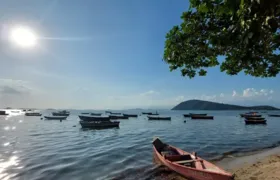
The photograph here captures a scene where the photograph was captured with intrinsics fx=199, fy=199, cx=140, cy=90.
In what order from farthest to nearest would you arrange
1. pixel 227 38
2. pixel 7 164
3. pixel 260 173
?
pixel 7 164 → pixel 260 173 → pixel 227 38

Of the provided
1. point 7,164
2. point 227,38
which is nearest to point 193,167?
point 227,38

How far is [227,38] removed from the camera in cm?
558

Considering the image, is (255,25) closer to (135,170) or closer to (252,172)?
(252,172)

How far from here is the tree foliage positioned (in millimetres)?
3648

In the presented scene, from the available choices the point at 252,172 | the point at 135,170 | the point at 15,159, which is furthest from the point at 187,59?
the point at 15,159

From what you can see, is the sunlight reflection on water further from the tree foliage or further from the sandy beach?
the sandy beach

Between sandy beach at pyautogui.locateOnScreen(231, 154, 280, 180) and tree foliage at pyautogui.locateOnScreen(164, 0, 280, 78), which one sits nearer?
tree foliage at pyautogui.locateOnScreen(164, 0, 280, 78)

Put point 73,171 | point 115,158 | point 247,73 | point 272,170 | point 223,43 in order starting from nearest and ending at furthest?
point 223,43 → point 247,73 → point 272,170 → point 73,171 → point 115,158

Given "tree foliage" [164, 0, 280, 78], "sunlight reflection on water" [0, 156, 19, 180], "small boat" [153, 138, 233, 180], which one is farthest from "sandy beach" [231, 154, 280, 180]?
"sunlight reflection on water" [0, 156, 19, 180]

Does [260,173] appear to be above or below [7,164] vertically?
above

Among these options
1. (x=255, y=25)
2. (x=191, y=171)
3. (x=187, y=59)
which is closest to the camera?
(x=255, y=25)

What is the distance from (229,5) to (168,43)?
4262 mm

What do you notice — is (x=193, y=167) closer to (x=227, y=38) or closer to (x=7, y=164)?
(x=227, y=38)

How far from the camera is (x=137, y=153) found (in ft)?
76.8
